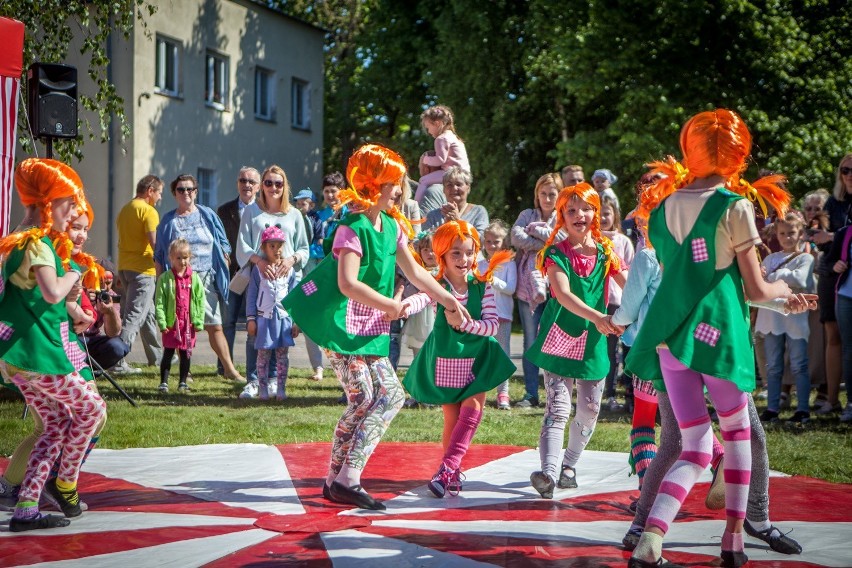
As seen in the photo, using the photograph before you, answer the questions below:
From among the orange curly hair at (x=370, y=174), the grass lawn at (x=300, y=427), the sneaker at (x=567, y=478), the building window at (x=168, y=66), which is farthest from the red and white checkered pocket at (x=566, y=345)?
the building window at (x=168, y=66)

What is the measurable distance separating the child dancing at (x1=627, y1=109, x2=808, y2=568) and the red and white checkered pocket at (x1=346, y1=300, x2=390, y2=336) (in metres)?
1.43

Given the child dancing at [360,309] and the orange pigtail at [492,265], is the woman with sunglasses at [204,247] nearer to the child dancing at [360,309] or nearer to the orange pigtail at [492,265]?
the orange pigtail at [492,265]

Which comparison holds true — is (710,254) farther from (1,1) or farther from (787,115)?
(787,115)

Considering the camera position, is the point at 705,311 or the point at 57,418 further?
the point at 57,418

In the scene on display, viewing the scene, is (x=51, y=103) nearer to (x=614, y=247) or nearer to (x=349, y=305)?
(x=614, y=247)

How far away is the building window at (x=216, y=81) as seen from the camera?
25.4 metres

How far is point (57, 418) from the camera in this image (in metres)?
4.72

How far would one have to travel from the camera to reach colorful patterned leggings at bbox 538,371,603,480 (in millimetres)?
5289

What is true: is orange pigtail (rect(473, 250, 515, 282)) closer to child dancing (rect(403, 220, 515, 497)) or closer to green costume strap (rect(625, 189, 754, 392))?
child dancing (rect(403, 220, 515, 497))

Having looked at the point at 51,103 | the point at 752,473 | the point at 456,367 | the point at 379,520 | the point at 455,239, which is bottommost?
the point at 379,520

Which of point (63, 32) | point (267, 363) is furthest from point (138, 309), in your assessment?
point (63, 32)

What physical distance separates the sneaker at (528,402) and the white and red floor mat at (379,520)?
273 cm

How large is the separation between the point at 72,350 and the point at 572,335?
8.00 ft

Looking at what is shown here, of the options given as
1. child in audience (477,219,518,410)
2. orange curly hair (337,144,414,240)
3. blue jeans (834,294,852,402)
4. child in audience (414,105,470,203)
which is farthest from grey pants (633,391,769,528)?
child in audience (414,105,470,203)
